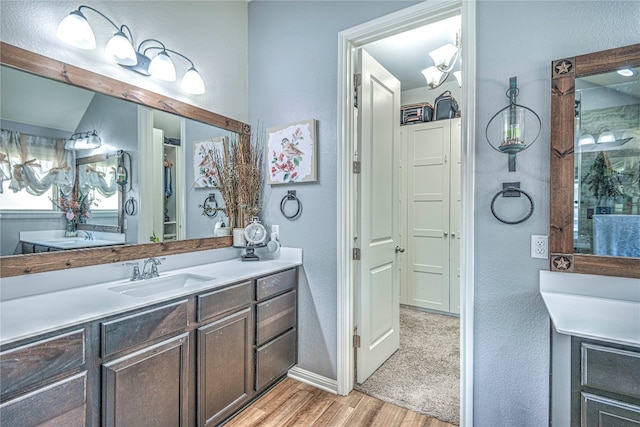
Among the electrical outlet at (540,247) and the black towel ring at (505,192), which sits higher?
the black towel ring at (505,192)

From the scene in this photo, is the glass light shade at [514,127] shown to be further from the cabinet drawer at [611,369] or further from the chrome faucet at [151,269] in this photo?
the chrome faucet at [151,269]

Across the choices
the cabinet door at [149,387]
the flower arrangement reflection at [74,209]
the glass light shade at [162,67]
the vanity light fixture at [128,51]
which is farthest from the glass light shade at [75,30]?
the cabinet door at [149,387]

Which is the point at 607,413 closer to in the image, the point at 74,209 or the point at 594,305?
the point at 594,305

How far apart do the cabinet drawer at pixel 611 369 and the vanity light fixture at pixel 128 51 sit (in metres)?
2.38

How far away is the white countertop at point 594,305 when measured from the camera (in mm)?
1083

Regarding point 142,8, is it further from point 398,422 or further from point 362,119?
point 398,422

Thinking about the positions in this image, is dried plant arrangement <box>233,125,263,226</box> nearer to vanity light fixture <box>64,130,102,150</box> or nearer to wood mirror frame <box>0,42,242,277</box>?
wood mirror frame <box>0,42,242,277</box>

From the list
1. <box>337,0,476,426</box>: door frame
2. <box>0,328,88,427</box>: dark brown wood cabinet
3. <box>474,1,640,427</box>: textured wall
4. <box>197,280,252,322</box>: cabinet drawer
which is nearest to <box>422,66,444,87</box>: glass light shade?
<box>337,0,476,426</box>: door frame

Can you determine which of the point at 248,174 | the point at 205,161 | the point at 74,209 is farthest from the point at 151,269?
the point at 248,174

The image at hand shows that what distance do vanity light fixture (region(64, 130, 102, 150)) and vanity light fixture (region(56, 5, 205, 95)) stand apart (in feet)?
1.38

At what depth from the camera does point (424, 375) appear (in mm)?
2375

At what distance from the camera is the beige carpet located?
2.04 meters

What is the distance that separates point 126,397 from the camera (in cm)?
131

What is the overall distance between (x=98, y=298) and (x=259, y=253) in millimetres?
1210
